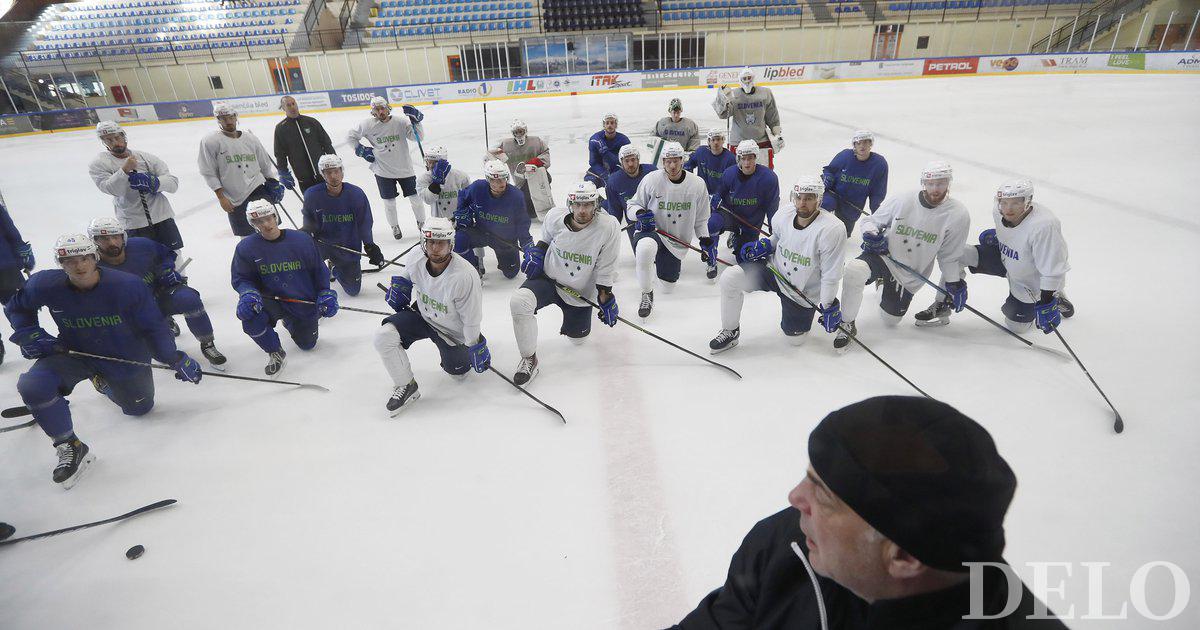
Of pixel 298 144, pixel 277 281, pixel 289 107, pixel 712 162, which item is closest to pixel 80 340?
pixel 277 281

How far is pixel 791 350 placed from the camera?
4508 millimetres

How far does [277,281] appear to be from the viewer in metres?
4.59

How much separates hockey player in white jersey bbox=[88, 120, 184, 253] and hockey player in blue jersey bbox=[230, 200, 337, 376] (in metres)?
1.97

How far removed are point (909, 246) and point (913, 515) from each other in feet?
14.7

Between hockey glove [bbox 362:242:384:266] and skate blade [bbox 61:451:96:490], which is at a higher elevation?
hockey glove [bbox 362:242:384:266]

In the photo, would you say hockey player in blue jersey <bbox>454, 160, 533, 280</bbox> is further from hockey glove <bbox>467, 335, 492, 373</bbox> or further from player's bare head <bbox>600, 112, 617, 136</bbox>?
hockey glove <bbox>467, 335, 492, 373</bbox>

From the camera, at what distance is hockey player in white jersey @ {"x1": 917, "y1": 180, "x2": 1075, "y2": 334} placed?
13.1ft

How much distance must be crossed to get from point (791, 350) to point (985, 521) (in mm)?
3860

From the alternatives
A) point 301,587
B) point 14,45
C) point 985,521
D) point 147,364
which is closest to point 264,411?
point 147,364

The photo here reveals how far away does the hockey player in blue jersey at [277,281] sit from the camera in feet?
14.5

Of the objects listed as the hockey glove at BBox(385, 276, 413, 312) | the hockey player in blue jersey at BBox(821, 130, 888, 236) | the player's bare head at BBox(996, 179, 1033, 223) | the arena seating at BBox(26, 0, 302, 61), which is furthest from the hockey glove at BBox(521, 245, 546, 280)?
the arena seating at BBox(26, 0, 302, 61)

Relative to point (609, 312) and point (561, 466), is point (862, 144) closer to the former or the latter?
point (609, 312)

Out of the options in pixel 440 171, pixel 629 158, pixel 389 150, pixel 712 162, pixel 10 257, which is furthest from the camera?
pixel 389 150

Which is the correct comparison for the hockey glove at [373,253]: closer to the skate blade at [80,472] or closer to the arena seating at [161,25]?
the skate blade at [80,472]
